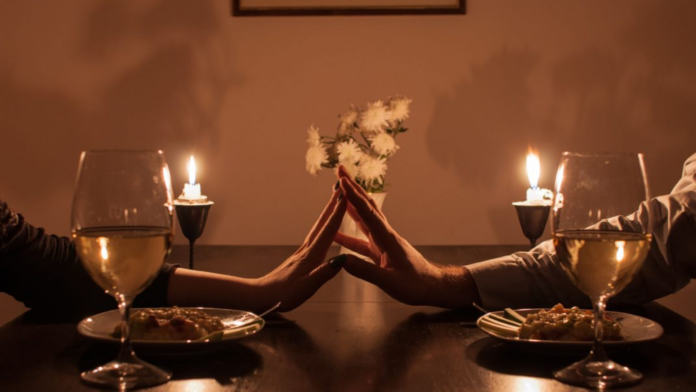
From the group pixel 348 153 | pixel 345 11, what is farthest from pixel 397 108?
pixel 345 11

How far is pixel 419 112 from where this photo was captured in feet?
9.25

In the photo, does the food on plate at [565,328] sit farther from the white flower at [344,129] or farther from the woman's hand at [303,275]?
the white flower at [344,129]

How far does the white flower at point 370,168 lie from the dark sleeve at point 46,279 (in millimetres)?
745

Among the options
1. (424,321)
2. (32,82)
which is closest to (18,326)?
(424,321)


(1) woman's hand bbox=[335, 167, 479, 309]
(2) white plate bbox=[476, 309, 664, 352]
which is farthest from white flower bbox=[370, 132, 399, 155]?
(2) white plate bbox=[476, 309, 664, 352]

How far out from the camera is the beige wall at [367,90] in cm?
281

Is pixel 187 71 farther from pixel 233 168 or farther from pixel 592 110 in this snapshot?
pixel 592 110

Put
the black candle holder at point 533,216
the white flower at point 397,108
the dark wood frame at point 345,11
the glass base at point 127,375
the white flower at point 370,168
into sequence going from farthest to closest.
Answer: the dark wood frame at point 345,11 < the white flower at point 397,108 < the white flower at point 370,168 < the black candle holder at point 533,216 < the glass base at point 127,375

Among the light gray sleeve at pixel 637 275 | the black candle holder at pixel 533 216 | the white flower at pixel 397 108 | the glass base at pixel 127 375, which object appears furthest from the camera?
the white flower at pixel 397 108

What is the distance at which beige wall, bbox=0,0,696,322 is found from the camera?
111 inches

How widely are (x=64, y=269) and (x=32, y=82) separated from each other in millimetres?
1955

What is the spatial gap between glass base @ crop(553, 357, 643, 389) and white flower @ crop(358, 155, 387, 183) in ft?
3.57

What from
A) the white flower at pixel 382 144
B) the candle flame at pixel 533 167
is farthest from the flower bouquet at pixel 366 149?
the candle flame at pixel 533 167

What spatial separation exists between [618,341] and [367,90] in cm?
210
